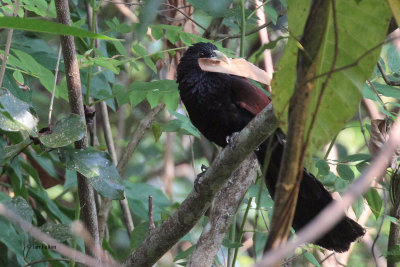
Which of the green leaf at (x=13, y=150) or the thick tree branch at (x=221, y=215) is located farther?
the thick tree branch at (x=221, y=215)

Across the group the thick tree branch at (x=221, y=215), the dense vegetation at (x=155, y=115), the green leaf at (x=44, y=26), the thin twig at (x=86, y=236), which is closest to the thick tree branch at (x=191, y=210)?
the dense vegetation at (x=155, y=115)

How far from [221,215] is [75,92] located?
728 mm

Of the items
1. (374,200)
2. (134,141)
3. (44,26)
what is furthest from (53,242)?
(134,141)

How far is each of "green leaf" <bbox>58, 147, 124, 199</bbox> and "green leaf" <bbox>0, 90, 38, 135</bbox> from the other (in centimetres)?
12

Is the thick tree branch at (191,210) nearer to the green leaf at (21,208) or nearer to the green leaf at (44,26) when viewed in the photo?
the green leaf at (21,208)

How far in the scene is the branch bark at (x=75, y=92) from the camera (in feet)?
5.73

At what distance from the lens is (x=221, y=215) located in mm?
2104

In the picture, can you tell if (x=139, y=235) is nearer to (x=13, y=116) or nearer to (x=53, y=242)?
(x=13, y=116)

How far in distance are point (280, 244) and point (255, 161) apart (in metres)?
1.61

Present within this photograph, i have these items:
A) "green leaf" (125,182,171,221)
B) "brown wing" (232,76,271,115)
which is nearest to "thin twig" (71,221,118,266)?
"brown wing" (232,76,271,115)

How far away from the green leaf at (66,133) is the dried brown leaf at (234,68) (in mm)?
591

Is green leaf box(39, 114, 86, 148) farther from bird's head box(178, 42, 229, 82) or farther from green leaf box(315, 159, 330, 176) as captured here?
bird's head box(178, 42, 229, 82)

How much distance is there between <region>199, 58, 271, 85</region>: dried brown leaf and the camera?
42.3 inches

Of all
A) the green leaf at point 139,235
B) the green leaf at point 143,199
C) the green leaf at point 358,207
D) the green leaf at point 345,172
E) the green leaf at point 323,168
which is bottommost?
the green leaf at point 143,199
